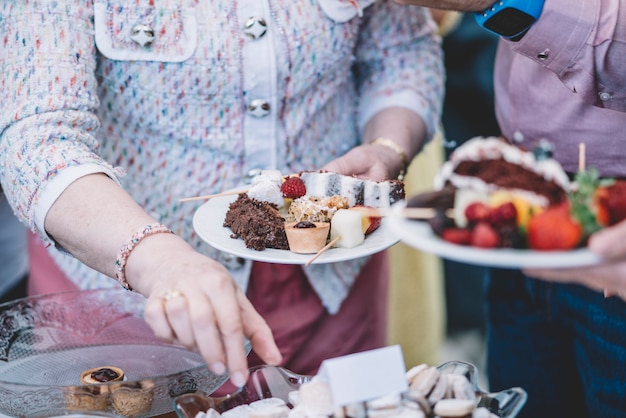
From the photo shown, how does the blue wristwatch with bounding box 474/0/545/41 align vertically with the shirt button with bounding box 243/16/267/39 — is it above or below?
above

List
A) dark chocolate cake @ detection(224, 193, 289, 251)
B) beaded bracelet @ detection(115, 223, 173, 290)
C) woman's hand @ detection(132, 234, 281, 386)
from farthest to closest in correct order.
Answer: dark chocolate cake @ detection(224, 193, 289, 251)
beaded bracelet @ detection(115, 223, 173, 290)
woman's hand @ detection(132, 234, 281, 386)

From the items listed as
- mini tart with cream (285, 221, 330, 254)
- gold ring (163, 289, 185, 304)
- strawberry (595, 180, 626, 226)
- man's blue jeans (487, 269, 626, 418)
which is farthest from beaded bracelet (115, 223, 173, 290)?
man's blue jeans (487, 269, 626, 418)

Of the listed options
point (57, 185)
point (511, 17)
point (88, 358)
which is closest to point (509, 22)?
point (511, 17)

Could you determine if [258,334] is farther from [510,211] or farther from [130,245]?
[510,211]

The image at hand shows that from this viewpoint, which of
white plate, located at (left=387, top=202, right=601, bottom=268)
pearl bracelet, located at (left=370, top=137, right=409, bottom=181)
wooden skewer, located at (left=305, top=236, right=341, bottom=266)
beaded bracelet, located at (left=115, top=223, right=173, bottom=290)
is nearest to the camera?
white plate, located at (left=387, top=202, right=601, bottom=268)

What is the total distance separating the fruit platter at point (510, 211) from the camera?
0.87m

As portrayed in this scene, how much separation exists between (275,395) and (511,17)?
793mm

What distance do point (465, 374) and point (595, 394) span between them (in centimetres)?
55

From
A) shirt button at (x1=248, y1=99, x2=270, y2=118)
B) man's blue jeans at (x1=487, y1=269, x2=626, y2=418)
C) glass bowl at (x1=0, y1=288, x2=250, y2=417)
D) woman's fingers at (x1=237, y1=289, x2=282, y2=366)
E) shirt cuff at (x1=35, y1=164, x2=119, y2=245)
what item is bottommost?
man's blue jeans at (x1=487, y1=269, x2=626, y2=418)

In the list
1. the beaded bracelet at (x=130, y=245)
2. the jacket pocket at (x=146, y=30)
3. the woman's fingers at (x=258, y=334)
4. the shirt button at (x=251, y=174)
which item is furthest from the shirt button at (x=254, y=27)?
the woman's fingers at (x=258, y=334)

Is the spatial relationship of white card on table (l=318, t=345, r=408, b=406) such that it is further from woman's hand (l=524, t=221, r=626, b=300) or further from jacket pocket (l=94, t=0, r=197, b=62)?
jacket pocket (l=94, t=0, r=197, b=62)

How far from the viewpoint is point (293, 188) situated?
5.16 feet

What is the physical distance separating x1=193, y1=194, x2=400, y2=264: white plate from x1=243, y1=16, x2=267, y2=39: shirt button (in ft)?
1.26

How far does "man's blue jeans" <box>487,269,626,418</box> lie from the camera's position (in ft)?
4.86
